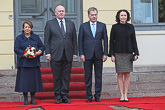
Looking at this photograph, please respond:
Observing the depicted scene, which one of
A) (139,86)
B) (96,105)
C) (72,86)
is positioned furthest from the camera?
(139,86)

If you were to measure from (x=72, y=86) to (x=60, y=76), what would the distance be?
3.31 ft

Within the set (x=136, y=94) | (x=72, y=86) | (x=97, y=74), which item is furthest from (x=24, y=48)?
(x=136, y=94)

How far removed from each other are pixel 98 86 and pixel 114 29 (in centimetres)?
108

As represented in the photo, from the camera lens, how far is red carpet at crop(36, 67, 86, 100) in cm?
770

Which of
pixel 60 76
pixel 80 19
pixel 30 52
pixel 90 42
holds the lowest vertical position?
pixel 60 76

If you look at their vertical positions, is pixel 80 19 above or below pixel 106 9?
below

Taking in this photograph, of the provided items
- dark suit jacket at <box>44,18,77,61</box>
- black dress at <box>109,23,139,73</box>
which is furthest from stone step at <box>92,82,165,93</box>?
Result: dark suit jacket at <box>44,18,77,61</box>

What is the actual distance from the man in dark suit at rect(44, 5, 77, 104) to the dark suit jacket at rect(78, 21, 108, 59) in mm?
158

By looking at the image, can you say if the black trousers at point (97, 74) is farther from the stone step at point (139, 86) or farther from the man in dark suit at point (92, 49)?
the stone step at point (139, 86)

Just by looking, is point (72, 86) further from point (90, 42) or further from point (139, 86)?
point (139, 86)

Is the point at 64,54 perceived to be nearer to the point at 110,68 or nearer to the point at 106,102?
the point at 106,102

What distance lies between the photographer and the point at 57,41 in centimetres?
695

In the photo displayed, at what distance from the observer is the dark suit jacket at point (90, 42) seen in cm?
709

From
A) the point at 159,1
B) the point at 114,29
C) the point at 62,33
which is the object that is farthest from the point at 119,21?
the point at 159,1
